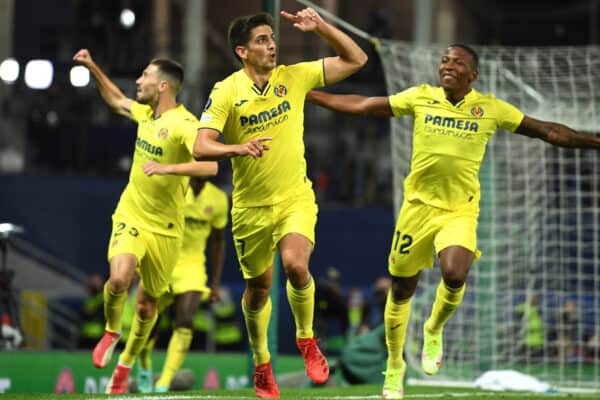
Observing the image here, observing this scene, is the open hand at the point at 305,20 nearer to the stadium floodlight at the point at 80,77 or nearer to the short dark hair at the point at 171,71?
the short dark hair at the point at 171,71

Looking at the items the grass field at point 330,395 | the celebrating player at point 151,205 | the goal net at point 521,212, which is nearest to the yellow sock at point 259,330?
the grass field at point 330,395

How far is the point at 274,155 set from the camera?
9023mm

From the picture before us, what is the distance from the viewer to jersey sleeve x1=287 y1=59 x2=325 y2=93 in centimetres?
920

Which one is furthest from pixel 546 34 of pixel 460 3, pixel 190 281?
pixel 190 281

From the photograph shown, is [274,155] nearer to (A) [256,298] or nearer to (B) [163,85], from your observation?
(A) [256,298]

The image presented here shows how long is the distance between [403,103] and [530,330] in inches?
275

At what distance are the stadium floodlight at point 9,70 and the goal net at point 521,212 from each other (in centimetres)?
1036

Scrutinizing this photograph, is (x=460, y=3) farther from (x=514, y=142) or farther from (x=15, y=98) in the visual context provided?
(x=514, y=142)

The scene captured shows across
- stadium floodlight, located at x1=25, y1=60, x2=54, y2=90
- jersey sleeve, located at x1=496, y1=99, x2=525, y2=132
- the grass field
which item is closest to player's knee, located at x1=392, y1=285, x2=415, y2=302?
the grass field

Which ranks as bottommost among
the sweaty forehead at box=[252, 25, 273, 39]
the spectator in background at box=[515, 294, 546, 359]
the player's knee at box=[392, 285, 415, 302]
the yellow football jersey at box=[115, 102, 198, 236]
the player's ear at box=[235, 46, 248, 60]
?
the spectator in background at box=[515, 294, 546, 359]

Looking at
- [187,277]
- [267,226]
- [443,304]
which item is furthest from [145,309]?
[443,304]

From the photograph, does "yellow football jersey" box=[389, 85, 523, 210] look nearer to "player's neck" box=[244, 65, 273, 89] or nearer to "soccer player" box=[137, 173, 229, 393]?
"player's neck" box=[244, 65, 273, 89]

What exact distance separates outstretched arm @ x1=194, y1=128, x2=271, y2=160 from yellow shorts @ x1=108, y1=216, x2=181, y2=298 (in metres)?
2.06

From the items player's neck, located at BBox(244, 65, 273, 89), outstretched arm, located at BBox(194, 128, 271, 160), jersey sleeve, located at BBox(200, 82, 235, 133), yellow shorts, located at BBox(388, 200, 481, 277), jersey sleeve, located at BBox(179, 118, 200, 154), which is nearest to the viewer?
outstretched arm, located at BBox(194, 128, 271, 160)
